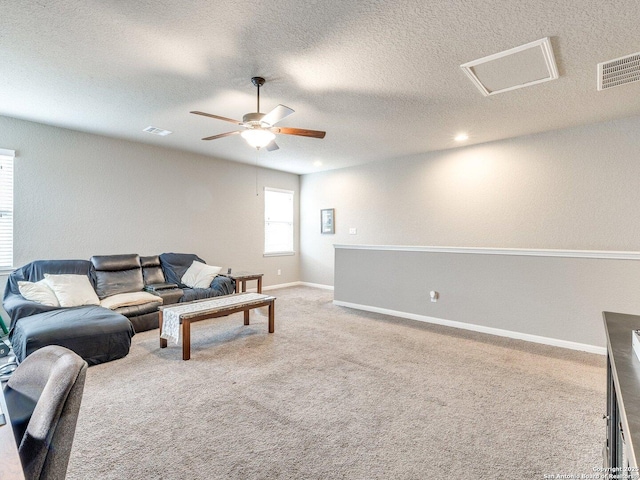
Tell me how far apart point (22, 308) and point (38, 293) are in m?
0.33

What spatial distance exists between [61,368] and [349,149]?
5103 mm

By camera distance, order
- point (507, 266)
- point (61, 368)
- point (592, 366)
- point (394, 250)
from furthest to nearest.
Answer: point (394, 250) → point (507, 266) → point (592, 366) → point (61, 368)

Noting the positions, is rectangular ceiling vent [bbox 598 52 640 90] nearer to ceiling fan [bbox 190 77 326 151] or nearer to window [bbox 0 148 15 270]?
ceiling fan [bbox 190 77 326 151]

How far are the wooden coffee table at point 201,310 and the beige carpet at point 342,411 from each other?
0.25 m

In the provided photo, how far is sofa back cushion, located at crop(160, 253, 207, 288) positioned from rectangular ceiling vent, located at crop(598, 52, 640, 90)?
555 centimetres

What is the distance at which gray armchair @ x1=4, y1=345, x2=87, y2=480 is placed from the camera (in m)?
0.88

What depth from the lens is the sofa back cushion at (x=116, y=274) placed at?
175 inches

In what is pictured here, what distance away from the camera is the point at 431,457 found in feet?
6.15

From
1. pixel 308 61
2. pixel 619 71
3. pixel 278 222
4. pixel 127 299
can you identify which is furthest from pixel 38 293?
pixel 619 71

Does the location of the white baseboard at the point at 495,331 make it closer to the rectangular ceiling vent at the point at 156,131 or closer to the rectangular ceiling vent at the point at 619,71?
the rectangular ceiling vent at the point at 619,71

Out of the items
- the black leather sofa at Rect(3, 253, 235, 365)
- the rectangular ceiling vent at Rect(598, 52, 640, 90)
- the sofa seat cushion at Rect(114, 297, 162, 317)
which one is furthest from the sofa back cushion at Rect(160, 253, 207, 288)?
the rectangular ceiling vent at Rect(598, 52, 640, 90)

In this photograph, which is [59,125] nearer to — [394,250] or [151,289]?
[151,289]

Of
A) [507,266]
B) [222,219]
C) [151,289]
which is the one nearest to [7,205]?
[151,289]

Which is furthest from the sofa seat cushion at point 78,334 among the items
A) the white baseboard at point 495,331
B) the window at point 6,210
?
the white baseboard at point 495,331
